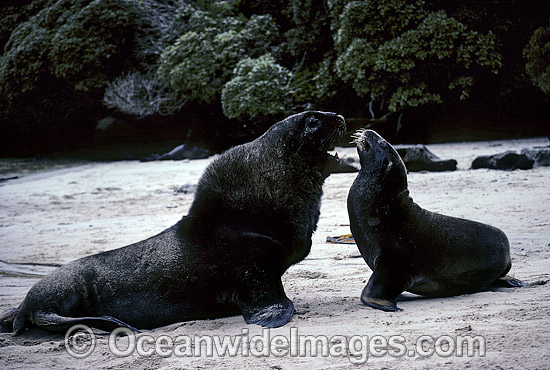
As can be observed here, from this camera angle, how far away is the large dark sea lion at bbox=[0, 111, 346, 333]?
3209 mm

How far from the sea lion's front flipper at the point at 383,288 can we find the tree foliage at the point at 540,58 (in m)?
11.0

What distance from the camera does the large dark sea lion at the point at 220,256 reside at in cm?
Result: 321

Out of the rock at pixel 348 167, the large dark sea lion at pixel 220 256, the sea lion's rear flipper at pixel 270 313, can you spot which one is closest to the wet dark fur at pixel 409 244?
the large dark sea lion at pixel 220 256

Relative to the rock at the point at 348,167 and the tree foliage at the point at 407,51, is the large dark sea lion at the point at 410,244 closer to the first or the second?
the rock at the point at 348,167

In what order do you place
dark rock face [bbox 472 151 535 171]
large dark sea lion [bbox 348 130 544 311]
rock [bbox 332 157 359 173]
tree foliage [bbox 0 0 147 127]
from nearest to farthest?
1. large dark sea lion [bbox 348 130 544 311]
2. dark rock face [bbox 472 151 535 171]
3. rock [bbox 332 157 359 173]
4. tree foliage [bbox 0 0 147 127]

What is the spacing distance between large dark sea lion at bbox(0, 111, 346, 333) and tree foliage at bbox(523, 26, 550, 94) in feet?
36.0

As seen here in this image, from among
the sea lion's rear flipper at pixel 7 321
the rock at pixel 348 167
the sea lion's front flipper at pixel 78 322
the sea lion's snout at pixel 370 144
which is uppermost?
the sea lion's snout at pixel 370 144

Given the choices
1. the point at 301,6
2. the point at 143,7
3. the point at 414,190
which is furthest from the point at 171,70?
the point at 414,190

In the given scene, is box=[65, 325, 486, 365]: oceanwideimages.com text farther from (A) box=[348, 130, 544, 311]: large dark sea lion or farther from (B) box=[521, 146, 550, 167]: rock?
(B) box=[521, 146, 550, 167]: rock

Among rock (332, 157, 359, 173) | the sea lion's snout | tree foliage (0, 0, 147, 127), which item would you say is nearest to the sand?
the sea lion's snout

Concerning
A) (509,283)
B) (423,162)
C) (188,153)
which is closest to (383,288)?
(509,283)

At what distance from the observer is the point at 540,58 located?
1289 cm

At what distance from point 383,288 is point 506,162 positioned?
7072 millimetres

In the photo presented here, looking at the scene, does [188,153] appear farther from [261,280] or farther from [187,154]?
[261,280]
